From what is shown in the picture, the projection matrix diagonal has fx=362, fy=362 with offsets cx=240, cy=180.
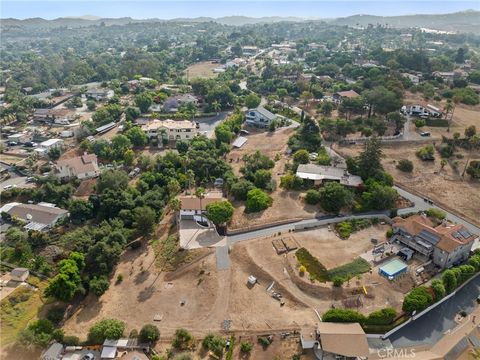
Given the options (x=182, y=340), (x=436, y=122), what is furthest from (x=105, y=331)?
(x=436, y=122)

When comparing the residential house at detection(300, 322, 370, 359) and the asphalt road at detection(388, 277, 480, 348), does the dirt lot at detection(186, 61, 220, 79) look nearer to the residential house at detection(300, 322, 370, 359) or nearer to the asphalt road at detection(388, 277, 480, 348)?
the asphalt road at detection(388, 277, 480, 348)

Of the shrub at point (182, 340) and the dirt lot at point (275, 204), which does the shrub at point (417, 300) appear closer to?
the dirt lot at point (275, 204)

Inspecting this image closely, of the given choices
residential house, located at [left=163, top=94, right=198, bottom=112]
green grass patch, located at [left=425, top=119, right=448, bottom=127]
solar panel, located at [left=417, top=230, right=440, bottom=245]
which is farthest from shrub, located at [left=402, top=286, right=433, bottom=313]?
residential house, located at [left=163, top=94, right=198, bottom=112]

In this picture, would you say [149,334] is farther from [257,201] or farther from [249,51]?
[249,51]

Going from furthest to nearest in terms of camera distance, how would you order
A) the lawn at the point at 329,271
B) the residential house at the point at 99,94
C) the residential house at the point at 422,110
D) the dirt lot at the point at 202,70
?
the dirt lot at the point at 202,70 < the residential house at the point at 99,94 < the residential house at the point at 422,110 < the lawn at the point at 329,271

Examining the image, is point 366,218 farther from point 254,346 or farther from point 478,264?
point 254,346

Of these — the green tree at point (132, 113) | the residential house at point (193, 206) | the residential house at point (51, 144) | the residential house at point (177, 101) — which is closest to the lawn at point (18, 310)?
the residential house at point (193, 206)
